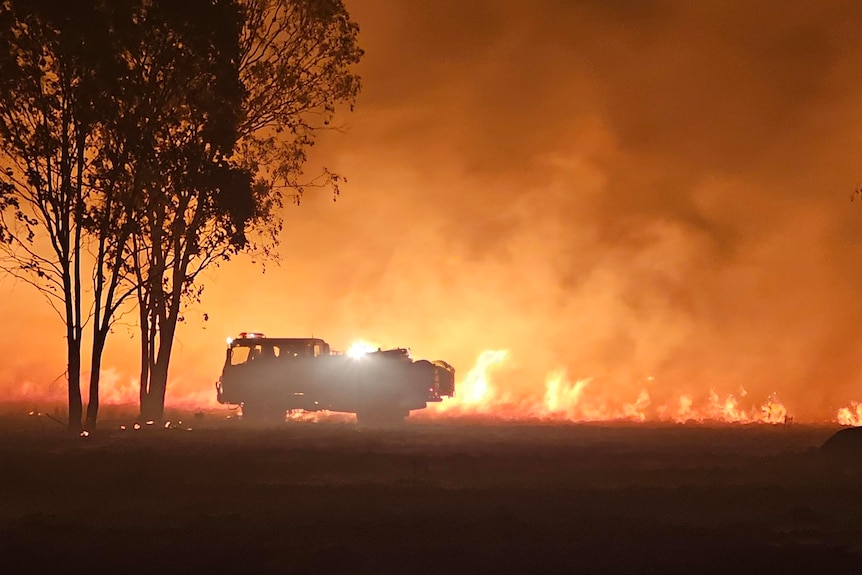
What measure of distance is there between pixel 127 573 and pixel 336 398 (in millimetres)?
30708

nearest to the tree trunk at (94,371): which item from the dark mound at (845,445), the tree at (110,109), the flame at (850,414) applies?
the tree at (110,109)

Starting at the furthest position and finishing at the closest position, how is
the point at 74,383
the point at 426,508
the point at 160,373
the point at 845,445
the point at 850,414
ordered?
1. the point at 850,414
2. the point at 160,373
3. the point at 74,383
4. the point at 845,445
5. the point at 426,508

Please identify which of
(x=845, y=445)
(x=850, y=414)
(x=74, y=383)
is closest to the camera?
(x=845, y=445)

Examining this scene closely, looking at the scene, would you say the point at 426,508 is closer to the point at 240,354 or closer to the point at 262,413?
the point at 240,354

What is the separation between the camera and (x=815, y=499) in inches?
613

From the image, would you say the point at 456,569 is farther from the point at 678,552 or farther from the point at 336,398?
the point at 336,398

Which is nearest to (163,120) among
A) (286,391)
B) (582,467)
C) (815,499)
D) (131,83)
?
(131,83)

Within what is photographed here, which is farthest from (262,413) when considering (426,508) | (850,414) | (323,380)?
(426,508)

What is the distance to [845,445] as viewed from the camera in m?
23.4

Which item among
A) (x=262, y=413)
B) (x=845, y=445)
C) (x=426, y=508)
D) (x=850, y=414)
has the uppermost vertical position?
(x=262, y=413)

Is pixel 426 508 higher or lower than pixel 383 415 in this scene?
lower

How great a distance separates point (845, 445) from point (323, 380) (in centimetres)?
2076

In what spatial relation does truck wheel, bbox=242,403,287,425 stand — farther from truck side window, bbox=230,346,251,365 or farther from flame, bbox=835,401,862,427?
flame, bbox=835,401,862,427

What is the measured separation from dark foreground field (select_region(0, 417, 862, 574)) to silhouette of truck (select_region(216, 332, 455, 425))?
1320 centimetres
